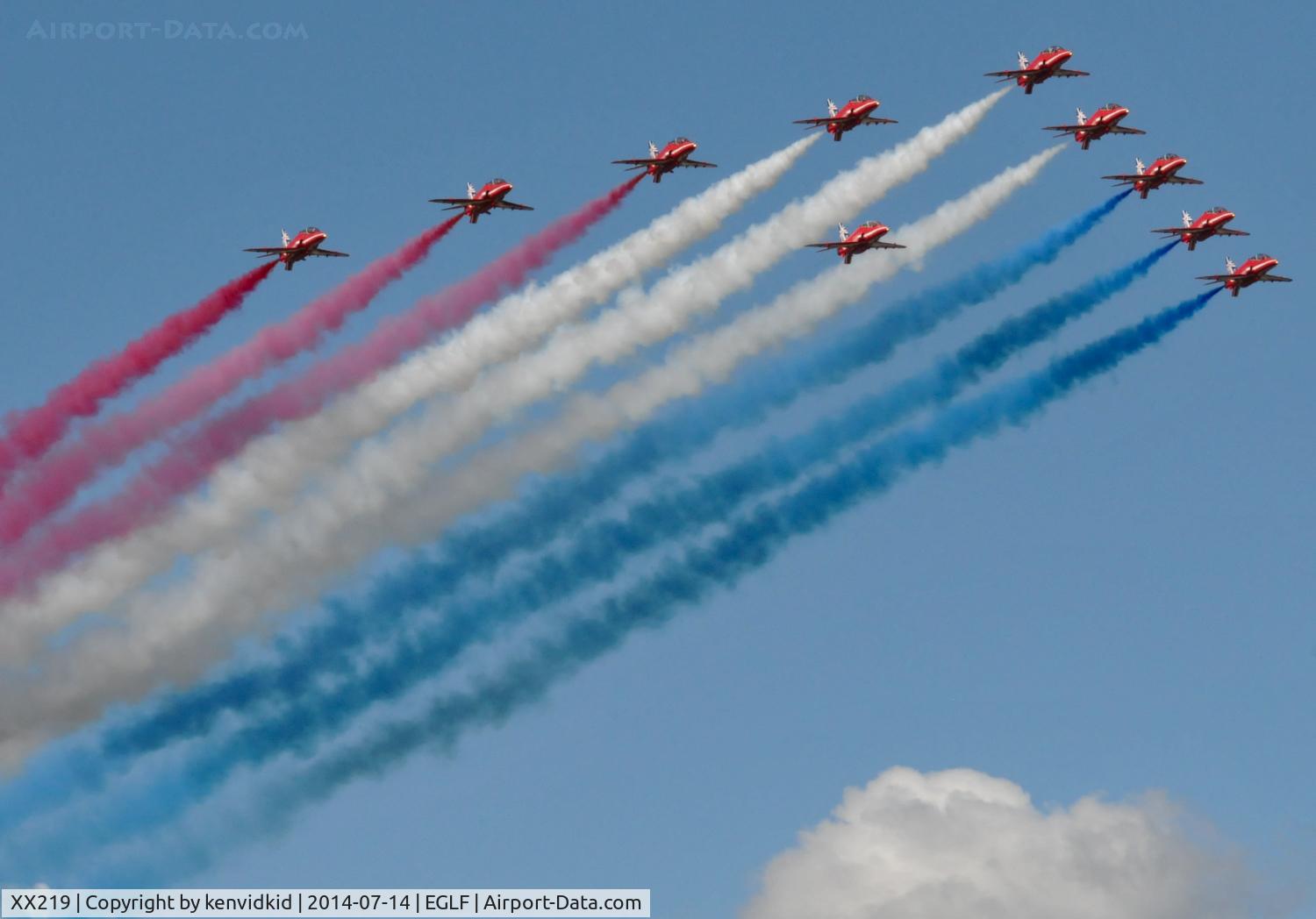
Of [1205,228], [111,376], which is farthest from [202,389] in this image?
[1205,228]

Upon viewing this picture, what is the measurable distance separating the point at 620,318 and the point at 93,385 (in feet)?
75.2

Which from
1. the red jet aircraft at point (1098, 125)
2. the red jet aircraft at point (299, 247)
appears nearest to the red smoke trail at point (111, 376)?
the red jet aircraft at point (299, 247)

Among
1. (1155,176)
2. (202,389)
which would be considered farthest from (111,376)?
(1155,176)

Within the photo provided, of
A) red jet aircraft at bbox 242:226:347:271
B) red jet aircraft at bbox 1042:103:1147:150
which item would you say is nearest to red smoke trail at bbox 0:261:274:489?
red jet aircraft at bbox 242:226:347:271

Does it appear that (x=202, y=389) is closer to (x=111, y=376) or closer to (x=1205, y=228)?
(x=111, y=376)

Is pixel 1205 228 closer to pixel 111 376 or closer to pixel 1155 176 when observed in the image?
pixel 1155 176

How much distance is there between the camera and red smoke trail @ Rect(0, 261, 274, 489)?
3706 inches

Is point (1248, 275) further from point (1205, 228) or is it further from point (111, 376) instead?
point (111, 376)

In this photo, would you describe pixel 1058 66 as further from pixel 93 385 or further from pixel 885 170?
pixel 93 385

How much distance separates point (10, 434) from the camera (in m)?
94.2

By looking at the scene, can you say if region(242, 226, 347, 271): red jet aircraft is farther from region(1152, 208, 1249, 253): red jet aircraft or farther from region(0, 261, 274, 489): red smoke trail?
region(1152, 208, 1249, 253): red jet aircraft

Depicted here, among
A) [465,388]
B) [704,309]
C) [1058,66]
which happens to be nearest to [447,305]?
[465,388]

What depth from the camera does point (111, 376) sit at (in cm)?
9581

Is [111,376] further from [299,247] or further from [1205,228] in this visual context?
[1205,228]
